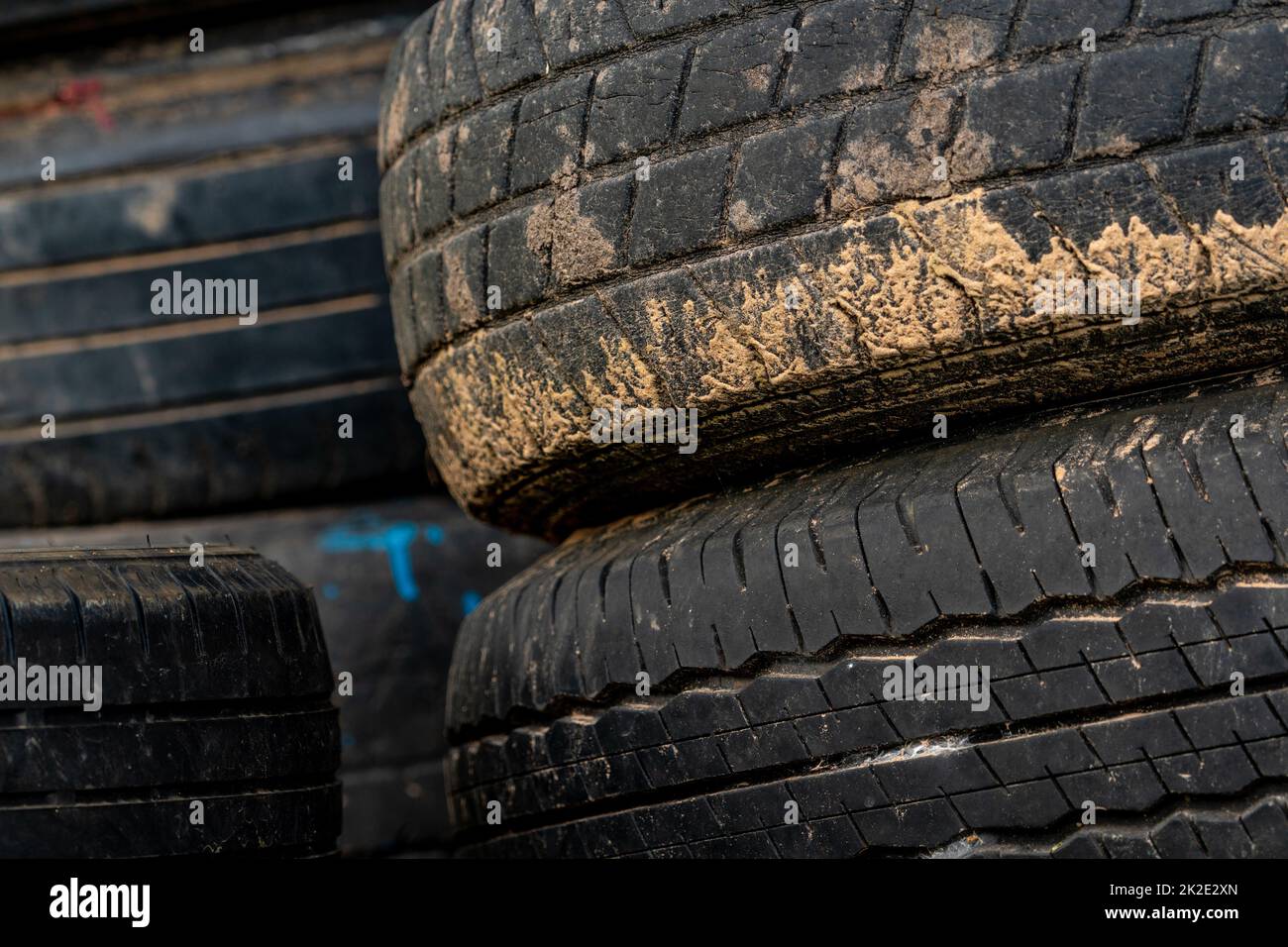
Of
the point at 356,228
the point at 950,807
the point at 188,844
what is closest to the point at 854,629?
the point at 950,807

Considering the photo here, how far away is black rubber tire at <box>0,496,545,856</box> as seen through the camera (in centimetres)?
171

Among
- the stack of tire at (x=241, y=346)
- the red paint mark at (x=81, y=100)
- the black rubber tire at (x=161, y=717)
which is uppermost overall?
the red paint mark at (x=81, y=100)

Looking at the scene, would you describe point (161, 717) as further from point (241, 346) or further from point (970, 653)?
point (241, 346)

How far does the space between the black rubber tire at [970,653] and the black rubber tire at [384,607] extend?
50 cm

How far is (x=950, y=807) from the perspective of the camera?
41.9 inches

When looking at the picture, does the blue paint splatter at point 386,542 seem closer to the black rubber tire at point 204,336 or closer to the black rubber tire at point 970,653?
the black rubber tire at point 204,336

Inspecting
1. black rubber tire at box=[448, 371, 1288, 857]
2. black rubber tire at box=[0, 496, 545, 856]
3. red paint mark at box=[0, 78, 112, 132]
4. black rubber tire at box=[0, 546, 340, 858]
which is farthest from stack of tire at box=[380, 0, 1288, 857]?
red paint mark at box=[0, 78, 112, 132]

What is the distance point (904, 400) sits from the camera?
114 centimetres

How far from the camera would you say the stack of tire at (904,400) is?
3.34ft

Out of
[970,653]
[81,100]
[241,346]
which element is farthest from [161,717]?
[81,100]

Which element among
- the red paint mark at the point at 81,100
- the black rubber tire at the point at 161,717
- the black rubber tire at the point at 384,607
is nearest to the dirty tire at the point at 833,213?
the black rubber tire at the point at 161,717

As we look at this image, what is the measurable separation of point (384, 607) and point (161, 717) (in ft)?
2.08

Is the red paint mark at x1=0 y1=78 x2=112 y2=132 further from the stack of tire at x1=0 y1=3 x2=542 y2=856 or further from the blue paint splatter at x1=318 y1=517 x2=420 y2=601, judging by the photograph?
the blue paint splatter at x1=318 y1=517 x2=420 y2=601
